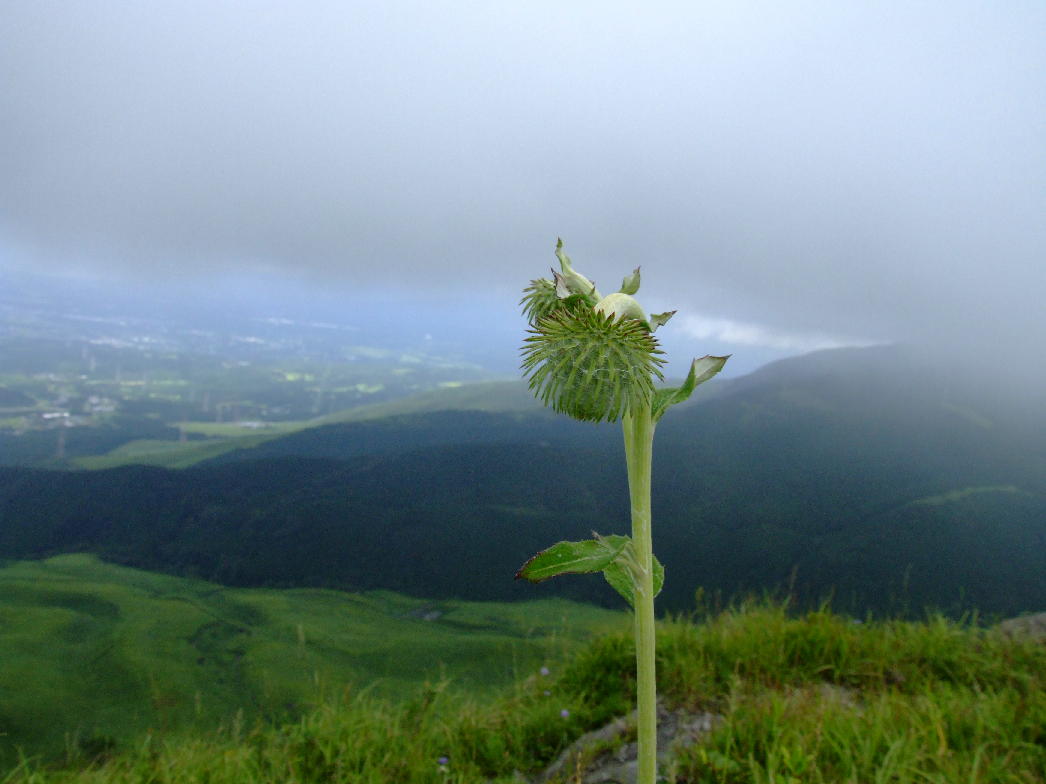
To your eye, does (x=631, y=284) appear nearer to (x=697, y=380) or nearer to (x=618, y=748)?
(x=697, y=380)

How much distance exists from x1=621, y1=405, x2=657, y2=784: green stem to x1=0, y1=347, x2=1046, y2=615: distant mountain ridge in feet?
13.0

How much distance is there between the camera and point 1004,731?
2.75 m

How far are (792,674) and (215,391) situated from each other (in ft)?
54.2

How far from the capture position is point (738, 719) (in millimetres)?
2867

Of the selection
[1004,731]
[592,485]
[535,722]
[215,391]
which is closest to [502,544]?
[592,485]

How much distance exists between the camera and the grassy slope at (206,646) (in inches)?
150

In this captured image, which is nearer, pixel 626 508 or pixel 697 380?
pixel 697 380

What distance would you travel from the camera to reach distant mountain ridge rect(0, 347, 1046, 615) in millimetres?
6004

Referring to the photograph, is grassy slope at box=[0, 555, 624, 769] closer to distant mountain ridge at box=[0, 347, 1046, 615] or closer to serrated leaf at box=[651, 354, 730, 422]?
distant mountain ridge at box=[0, 347, 1046, 615]

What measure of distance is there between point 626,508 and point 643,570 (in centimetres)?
645

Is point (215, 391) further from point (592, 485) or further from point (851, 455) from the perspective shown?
point (851, 455)

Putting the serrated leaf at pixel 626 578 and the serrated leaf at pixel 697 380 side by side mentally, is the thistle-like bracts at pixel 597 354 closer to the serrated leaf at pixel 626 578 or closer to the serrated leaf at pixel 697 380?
the serrated leaf at pixel 697 380

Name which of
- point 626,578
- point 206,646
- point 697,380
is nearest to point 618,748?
point 626,578

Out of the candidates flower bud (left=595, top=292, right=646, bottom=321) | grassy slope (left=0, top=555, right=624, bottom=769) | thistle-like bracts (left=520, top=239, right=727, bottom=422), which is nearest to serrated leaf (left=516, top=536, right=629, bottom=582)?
thistle-like bracts (left=520, top=239, right=727, bottom=422)
